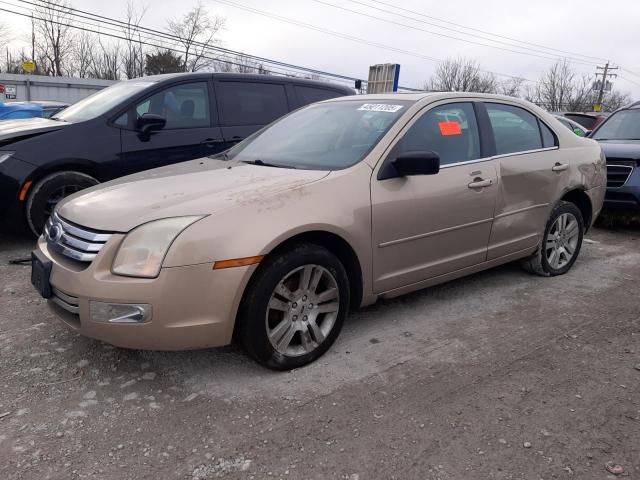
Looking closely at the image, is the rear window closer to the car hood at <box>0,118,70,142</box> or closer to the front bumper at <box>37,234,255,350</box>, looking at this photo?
the car hood at <box>0,118,70,142</box>

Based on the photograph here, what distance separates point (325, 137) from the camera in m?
3.71

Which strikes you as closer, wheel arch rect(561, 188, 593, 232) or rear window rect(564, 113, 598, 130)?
wheel arch rect(561, 188, 593, 232)

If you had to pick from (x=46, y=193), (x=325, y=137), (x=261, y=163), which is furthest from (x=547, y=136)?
(x=46, y=193)

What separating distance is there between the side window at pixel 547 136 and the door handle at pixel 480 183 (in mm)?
978

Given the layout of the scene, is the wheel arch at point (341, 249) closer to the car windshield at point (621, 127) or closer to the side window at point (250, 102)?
the side window at point (250, 102)

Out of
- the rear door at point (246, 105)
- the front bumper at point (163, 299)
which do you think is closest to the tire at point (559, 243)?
the front bumper at point (163, 299)

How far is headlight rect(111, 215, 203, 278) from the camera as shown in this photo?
2.57m

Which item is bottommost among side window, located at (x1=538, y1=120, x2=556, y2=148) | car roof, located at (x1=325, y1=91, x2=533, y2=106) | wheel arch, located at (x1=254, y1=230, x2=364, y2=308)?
wheel arch, located at (x1=254, y1=230, x2=364, y2=308)

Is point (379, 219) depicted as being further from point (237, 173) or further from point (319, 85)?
point (319, 85)

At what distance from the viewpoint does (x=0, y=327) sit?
352cm

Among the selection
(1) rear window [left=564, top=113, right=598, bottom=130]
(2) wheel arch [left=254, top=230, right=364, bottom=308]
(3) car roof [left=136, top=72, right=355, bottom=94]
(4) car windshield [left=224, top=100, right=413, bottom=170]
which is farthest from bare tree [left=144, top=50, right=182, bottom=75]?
(2) wheel arch [left=254, top=230, right=364, bottom=308]

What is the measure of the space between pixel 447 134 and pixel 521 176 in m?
0.80

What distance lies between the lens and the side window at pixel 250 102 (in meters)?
6.08

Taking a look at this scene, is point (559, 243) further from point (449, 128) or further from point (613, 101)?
point (613, 101)
